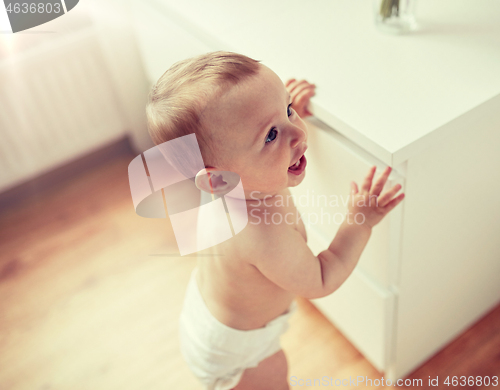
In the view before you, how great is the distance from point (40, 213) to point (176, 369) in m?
0.70

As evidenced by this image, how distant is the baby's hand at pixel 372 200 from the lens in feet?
1.83

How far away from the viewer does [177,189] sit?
1.82ft

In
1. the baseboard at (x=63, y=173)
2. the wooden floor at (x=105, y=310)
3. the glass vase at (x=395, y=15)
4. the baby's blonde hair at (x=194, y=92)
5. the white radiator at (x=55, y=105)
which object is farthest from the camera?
the baseboard at (x=63, y=173)

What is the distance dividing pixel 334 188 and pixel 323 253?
0.11 meters

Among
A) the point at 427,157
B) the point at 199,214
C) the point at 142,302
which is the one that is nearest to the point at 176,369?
the point at 142,302

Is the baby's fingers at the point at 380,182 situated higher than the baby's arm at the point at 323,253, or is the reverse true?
the baby's fingers at the point at 380,182

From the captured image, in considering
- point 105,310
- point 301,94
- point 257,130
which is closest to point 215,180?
point 257,130

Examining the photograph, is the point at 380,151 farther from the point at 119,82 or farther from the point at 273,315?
the point at 119,82

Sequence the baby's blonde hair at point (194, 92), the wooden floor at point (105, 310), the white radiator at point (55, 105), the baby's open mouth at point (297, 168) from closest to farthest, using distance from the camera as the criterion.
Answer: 1. the baby's blonde hair at point (194, 92)
2. the baby's open mouth at point (297, 168)
3. the wooden floor at point (105, 310)
4. the white radiator at point (55, 105)

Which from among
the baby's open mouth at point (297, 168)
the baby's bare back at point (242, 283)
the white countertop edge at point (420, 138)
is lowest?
the baby's bare back at point (242, 283)

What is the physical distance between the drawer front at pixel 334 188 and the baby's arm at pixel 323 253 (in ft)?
0.08

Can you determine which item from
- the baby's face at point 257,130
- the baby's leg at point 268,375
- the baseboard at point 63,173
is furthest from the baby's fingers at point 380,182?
the baseboard at point 63,173

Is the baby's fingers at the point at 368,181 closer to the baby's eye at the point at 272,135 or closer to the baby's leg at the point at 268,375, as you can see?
the baby's eye at the point at 272,135

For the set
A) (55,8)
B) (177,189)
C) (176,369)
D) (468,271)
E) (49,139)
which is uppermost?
(55,8)
